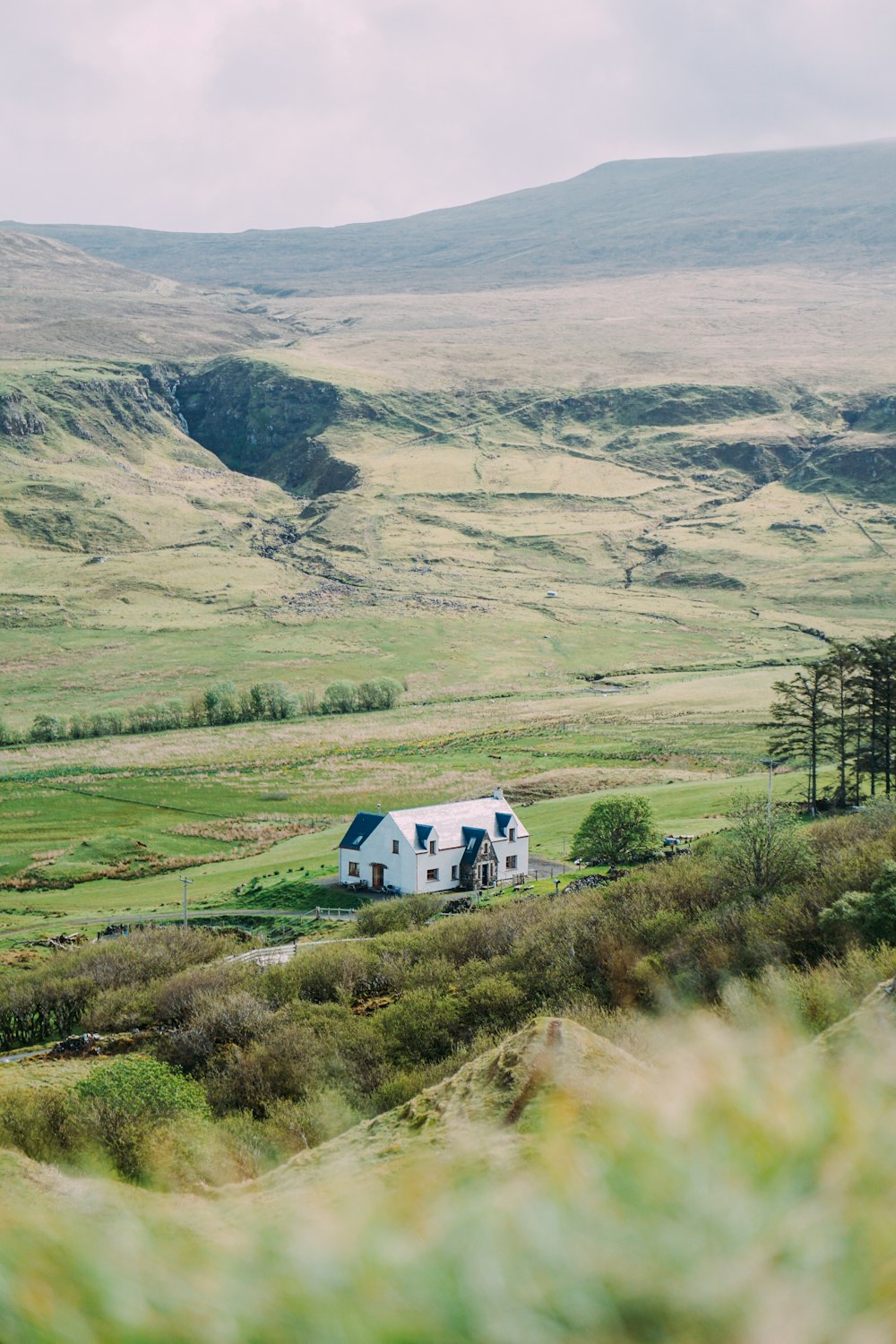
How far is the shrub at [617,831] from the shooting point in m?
57.7

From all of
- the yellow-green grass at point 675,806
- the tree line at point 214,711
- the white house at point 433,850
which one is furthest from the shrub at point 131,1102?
the tree line at point 214,711

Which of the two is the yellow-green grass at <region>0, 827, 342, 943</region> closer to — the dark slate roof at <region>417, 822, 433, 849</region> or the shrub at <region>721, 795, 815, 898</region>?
the dark slate roof at <region>417, 822, 433, 849</region>

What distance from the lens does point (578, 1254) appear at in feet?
6.28

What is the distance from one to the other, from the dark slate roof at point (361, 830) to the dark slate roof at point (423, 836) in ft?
7.84

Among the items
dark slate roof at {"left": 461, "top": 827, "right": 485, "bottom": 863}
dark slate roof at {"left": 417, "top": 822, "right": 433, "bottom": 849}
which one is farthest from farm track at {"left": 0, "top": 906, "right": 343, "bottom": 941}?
dark slate roof at {"left": 461, "top": 827, "right": 485, "bottom": 863}

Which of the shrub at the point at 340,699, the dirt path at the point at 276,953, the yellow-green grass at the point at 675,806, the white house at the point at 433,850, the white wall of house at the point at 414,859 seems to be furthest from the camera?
the shrub at the point at 340,699

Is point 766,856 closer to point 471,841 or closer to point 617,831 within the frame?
point 617,831

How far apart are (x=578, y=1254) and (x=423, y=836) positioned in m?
59.0

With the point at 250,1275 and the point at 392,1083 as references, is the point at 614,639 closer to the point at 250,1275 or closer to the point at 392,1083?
the point at 392,1083

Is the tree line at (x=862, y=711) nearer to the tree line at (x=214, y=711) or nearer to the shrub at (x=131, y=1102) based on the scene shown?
the shrub at (x=131, y=1102)

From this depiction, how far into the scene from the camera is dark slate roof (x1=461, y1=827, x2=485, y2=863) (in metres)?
60.8

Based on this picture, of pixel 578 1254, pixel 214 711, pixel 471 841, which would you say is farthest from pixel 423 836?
pixel 214 711

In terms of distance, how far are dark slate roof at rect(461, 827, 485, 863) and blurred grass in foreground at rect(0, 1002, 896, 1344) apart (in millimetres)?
59036

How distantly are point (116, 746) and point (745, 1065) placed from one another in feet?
401
